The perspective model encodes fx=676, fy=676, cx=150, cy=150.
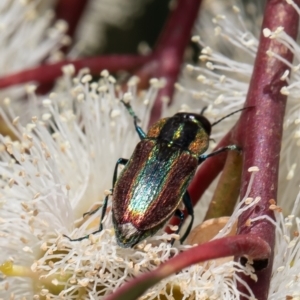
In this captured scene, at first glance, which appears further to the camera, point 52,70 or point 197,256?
point 52,70

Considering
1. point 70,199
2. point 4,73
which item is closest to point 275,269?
point 70,199

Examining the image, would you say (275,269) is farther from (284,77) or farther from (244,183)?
(284,77)

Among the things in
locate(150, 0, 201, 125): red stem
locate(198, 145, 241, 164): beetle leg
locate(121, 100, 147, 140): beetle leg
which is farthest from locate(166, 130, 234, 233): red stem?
locate(150, 0, 201, 125): red stem

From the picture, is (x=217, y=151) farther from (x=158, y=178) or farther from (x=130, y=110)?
(x=130, y=110)

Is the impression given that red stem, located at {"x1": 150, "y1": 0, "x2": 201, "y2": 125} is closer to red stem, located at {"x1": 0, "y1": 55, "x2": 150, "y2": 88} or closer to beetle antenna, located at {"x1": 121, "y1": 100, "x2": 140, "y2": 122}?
red stem, located at {"x1": 0, "y1": 55, "x2": 150, "y2": 88}

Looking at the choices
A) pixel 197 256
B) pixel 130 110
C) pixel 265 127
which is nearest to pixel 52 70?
pixel 130 110

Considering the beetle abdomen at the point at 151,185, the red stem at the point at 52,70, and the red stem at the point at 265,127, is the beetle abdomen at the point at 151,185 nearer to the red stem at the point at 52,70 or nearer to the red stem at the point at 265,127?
the red stem at the point at 265,127
